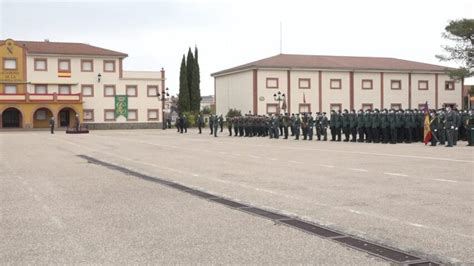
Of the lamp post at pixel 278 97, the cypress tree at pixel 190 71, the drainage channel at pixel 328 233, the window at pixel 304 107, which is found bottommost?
the drainage channel at pixel 328 233

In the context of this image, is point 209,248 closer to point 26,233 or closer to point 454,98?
point 26,233

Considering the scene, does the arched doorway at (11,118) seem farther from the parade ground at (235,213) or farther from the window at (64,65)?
the parade ground at (235,213)

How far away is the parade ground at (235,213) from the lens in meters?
6.79

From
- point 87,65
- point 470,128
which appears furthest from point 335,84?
point 470,128

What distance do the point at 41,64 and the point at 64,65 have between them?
2768 mm

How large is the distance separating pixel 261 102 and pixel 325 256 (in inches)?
2613

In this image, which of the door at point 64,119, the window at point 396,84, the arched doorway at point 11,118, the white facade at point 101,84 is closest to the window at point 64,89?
the white facade at point 101,84

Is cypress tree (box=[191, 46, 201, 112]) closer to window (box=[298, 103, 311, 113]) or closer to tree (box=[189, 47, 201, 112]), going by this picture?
tree (box=[189, 47, 201, 112])

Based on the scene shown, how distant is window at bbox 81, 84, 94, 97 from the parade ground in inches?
2472

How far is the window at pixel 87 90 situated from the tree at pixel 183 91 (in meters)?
14.2

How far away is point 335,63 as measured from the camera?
A: 7725cm

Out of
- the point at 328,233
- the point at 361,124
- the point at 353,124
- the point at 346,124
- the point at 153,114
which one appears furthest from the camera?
the point at 153,114

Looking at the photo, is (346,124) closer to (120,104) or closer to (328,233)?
(328,233)

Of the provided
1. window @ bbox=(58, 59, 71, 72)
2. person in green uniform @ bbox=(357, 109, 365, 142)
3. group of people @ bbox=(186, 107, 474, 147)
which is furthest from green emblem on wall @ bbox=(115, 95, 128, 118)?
person in green uniform @ bbox=(357, 109, 365, 142)
